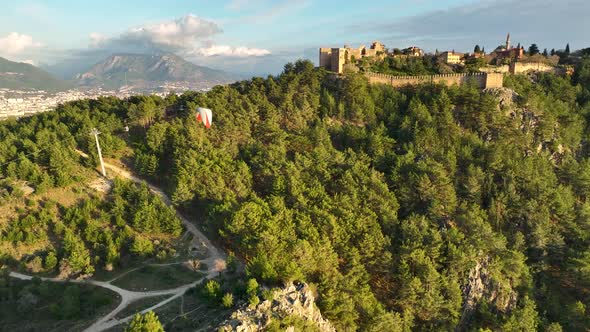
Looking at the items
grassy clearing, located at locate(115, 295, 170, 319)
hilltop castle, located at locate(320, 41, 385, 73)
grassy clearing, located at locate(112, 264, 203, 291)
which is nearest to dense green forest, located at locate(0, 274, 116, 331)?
grassy clearing, located at locate(115, 295, 170, 319)

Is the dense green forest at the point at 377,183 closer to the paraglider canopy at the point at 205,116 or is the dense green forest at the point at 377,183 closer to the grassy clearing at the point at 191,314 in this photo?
the paraglider canopy at the point at 205,116

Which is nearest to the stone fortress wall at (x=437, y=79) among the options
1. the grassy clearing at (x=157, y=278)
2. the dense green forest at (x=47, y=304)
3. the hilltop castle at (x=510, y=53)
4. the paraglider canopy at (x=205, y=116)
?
the hilltop castle at (x=510, y=53)

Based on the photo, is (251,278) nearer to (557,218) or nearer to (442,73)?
(557,218)

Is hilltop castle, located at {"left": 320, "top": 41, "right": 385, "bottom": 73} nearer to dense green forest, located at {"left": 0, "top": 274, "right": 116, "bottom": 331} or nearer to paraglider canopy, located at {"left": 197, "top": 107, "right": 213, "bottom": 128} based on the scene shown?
paraglider canopy, located at {"left": 197, "top": 107, "right": 213, "bottom": 128}

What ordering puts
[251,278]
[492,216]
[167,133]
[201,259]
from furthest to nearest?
[167,133], [492,216], [201,259], [251,278]

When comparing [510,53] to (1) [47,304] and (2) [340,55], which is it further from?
(1) [47,304]

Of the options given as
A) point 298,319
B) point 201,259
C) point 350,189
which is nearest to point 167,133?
point 201,259
